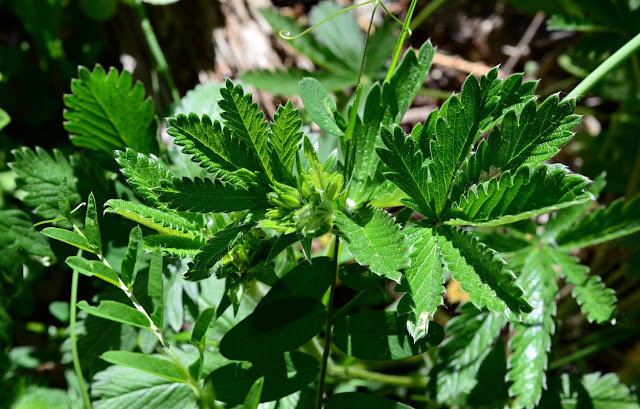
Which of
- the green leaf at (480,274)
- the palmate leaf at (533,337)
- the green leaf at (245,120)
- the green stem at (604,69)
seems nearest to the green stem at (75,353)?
the green leaf at (245,120)

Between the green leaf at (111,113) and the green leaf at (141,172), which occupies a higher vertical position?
the green leaf at (111,113)

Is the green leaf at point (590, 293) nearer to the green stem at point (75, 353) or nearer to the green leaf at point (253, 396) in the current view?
the green leaf at point (253, 396)

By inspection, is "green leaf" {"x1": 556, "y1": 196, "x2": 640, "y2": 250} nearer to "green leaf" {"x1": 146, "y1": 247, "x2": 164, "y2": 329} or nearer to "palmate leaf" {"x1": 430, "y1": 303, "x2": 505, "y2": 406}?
"palmate leaf" {"x1": 430, "y1": 303, "x2": 505, "y2": 406}

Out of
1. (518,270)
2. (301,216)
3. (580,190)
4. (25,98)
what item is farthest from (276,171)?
(25,98)

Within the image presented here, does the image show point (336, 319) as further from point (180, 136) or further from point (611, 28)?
point (611, 28)

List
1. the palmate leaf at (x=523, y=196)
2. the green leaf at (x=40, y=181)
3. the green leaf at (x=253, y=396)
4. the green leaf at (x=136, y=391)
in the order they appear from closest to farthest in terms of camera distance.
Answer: the palmate leaf at (x=523, y=196)
the green leaf at (x=253, y=396)
the green leaf at (x=136, y=391)
the green leaf at (x=40, y=181)

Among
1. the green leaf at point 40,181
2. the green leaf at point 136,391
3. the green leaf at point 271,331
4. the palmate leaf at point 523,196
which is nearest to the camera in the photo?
the palmate leaf at point 523,196

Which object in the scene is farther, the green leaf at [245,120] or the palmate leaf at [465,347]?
the palmate leaf at [465,347]

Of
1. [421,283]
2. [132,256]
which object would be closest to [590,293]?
[421,283]
